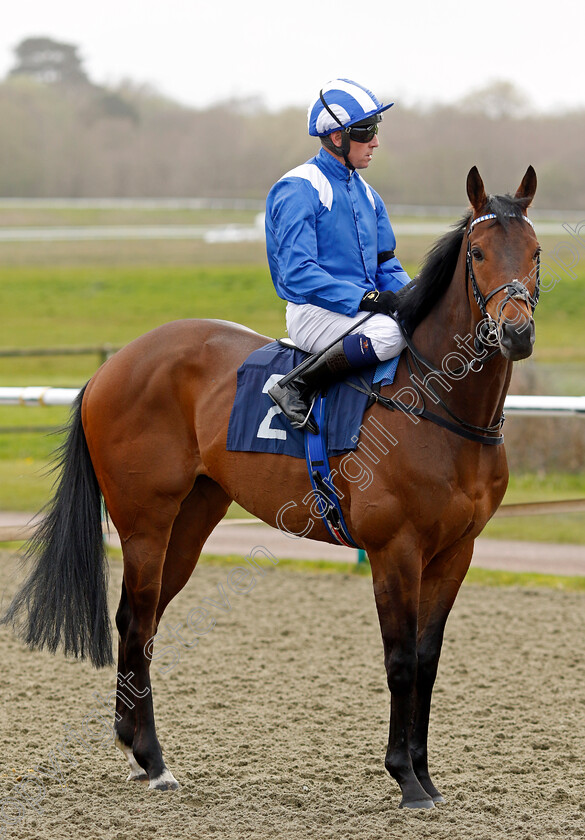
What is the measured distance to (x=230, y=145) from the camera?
35.1 metres

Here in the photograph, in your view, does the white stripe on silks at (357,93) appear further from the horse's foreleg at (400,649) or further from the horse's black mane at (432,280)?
the horse's foreleg at (400,649)

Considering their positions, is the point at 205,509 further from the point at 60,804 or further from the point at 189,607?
the point at 189,607

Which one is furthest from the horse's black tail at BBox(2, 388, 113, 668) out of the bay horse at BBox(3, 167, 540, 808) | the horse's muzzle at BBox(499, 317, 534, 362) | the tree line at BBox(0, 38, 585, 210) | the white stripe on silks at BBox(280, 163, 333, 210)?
the tree line at BBox(0, 38, 585, 210)

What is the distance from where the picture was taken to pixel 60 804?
10.9 feet

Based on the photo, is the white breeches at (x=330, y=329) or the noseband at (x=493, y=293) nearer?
the noseband at (x=493, y=293)

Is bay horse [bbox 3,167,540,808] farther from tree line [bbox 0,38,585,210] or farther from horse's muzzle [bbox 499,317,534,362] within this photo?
tree line [bbox 0,38,585,210]

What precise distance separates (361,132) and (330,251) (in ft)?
1.39

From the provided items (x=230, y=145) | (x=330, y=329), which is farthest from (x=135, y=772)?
(x=230, y=145)

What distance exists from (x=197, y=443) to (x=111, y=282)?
17.9 meters

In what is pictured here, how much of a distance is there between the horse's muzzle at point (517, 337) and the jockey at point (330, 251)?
574mm

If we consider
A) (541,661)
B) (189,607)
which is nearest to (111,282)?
(189,607)

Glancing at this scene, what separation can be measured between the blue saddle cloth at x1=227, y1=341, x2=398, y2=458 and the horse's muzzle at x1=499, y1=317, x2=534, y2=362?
60cm

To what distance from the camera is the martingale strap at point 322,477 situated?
3357 millimetres

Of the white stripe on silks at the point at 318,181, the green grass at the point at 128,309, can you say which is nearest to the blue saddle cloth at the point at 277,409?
the white stripe on silks at the point at 318,181
